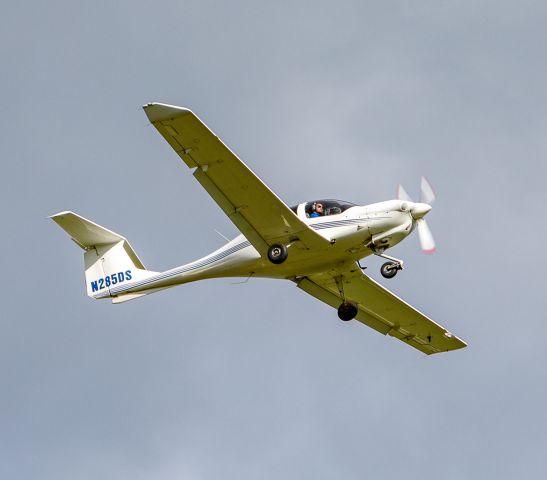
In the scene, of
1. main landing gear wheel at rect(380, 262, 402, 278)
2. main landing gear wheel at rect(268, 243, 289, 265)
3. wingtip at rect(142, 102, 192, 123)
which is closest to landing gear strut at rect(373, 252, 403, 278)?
main landing gear wheel at rect(380, 262, 402, 278)

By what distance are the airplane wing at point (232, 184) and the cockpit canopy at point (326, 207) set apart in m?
0.75

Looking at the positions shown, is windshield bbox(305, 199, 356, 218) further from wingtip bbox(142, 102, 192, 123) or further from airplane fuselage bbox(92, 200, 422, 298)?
wingtip bbox(142, 102, 192, 123)

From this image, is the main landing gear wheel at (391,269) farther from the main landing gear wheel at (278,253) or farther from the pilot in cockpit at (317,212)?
the main landing gear wheel at (278,253)

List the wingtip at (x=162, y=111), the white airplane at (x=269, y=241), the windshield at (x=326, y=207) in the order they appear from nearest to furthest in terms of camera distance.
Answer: the wingtip at (x=162, y=111)
the white airplane at (x=269, y=241)
the windshield at (x=326, y=207)

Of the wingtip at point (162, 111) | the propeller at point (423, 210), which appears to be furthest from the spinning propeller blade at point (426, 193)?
the wingtip at point (162, 111)

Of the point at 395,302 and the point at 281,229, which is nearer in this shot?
the point at 281,229

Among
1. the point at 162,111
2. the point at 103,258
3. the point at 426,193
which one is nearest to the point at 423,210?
the point at 426,193

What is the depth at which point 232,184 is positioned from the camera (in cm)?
2969

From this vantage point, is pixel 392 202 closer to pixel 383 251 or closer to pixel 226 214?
pixel 383 251

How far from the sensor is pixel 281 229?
3048 centimetres

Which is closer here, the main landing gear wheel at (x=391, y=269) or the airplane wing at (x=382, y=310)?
the main landing gear wheel at (x=391, y=269)

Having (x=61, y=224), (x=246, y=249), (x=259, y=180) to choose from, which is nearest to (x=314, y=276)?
(x=246, y=249)

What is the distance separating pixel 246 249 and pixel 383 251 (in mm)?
3852

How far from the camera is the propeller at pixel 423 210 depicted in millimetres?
30734
